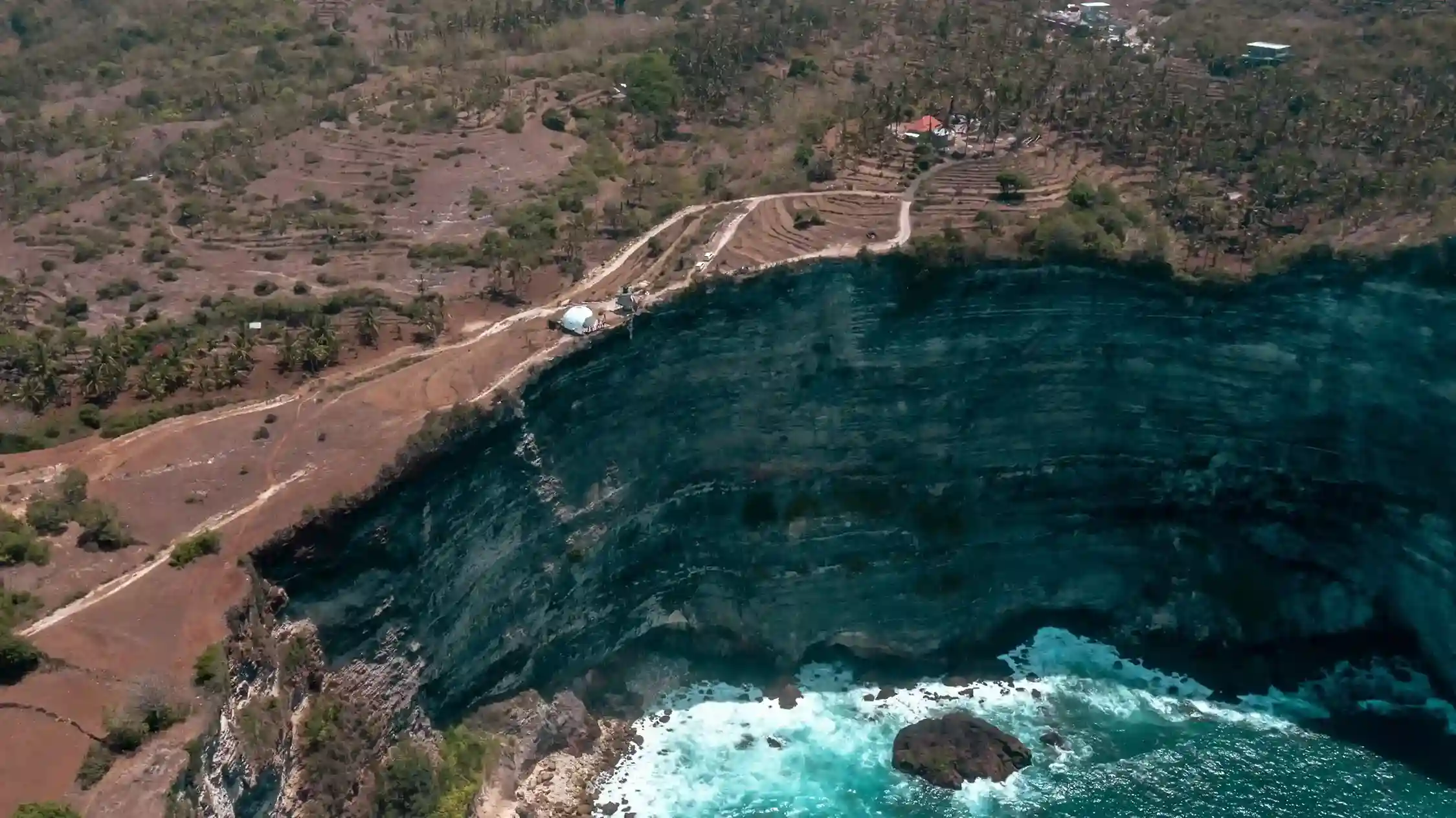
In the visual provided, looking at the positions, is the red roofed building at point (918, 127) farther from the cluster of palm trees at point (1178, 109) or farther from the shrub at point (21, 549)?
the shrub at point (21, 549)

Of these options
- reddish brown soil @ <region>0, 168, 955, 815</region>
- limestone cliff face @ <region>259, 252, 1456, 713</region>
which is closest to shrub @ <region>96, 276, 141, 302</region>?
reddish brown soil @ <region>0, 168, 955, 815</region>

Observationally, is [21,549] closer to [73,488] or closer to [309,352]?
[73,488]

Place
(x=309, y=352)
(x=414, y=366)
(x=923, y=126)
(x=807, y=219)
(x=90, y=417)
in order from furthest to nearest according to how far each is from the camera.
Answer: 1. (x=923, y=126)
2. (x=807, y=219)
3. (x=309, y=352)
4. (x=414, y=366)
5. (x=90, y=417)

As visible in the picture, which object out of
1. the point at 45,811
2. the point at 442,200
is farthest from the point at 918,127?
the point at 45,811

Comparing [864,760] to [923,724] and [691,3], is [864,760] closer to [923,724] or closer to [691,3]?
A: [923,724]

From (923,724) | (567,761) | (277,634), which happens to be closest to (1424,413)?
(923,724)
